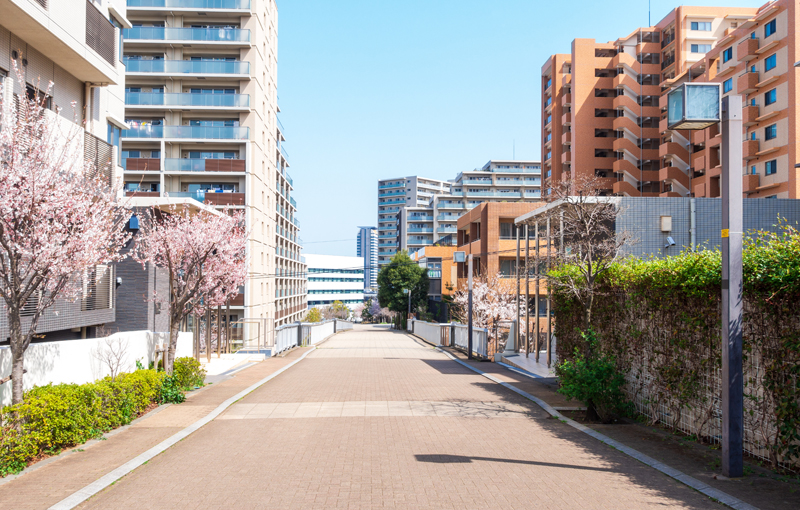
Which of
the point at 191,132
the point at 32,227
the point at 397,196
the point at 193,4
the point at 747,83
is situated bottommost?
the point at 32,227

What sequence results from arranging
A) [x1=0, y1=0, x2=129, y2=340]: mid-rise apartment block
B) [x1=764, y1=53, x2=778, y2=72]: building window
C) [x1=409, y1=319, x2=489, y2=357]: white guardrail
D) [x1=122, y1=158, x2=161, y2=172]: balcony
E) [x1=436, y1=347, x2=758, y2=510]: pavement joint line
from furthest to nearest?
1. [x1=122, y1=158, x2=161, y2=172]: balcony
2. [x1=764, y1=53, x2=778, y2=72]: building window
3. [x1=409, y1=319, x2=489, y2=357]: white guardrail
4. [x1=0, y1=0, x2=129, y2=340]: mid-rise apartment block
5. [x1=436, y1=347, x2=758, y2=510]: pavement joint line

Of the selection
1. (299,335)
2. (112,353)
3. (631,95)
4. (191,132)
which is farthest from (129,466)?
(631,95)

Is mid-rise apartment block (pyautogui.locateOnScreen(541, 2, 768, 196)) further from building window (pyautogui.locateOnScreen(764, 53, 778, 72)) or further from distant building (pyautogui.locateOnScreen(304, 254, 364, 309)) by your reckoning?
distant building (pyautogui.locateOnScreen(304, 254, 364, 309))

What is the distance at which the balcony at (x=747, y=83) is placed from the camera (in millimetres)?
38750

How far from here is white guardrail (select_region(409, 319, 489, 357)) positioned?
76.8 ft

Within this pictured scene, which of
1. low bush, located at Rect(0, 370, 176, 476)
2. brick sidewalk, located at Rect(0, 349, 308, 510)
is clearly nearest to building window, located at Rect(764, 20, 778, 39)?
brick sidewalk, located at Rect(0, 349, 308, 510)

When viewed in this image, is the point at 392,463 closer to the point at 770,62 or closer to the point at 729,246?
the point at 729,246

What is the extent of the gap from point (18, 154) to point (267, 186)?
43564mm

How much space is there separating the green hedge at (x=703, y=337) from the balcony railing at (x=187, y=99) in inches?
1492

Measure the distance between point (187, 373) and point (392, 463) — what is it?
25.7ft

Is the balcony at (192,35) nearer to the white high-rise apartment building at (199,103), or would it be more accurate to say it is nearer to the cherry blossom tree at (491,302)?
the white high-rise apartment building at (199,103)

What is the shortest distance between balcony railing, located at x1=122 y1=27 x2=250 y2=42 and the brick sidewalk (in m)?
37.2

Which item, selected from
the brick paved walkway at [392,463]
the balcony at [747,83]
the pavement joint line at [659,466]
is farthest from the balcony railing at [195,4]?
the pavement joint line at [659,466]

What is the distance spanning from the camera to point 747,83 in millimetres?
39094
